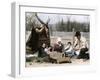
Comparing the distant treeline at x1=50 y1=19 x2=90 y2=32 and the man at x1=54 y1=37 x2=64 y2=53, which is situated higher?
the distant treeline at x1=50 y1=19 x2=90 y2=32

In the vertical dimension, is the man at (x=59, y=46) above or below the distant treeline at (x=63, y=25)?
below

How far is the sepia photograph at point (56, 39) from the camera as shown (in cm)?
119

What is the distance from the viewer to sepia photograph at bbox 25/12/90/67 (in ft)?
3.90

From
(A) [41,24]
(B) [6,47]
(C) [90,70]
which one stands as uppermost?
(A) [41,24]

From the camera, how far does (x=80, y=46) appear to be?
1.30m

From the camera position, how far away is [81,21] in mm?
1304

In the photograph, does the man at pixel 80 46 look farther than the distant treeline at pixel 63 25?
Yes

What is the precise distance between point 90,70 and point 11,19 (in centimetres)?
47

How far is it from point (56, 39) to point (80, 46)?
0.14 m

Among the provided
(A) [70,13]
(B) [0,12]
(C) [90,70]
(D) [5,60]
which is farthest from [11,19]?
(C) [90,70]

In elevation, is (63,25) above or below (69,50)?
above

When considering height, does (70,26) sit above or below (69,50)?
above

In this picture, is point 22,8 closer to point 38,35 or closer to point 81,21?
Result: point 38,35

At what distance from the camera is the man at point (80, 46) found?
129 centimetres
